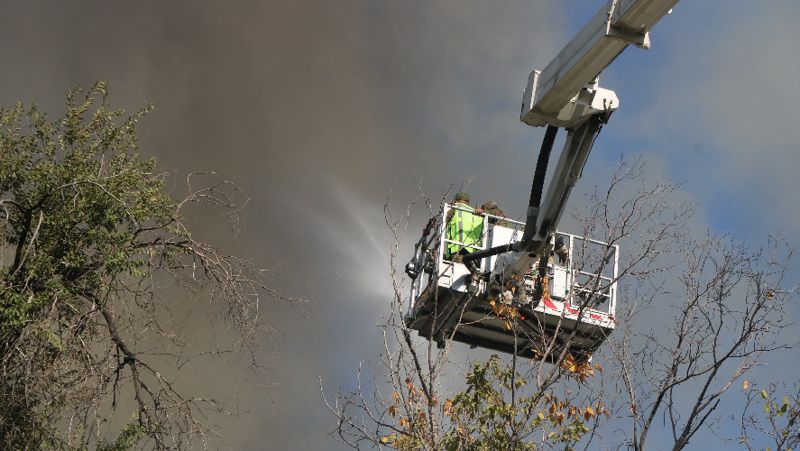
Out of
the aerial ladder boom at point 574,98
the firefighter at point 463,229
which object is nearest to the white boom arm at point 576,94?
the aerial ladder boom at point 574,98

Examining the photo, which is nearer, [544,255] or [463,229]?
[544,255]

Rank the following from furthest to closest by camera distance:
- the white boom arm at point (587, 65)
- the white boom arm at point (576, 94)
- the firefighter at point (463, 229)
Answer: the firefighter at point (463, 229) < the white boom arm at point (576, 94) < the white boom arm at point (587, 65)

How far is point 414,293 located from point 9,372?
6.93 meters

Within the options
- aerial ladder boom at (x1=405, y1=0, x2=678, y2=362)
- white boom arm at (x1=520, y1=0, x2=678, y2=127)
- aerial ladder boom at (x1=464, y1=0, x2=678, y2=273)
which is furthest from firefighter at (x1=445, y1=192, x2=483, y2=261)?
white boom arm at (x1=520, y1=0, x2=678, y2=127)

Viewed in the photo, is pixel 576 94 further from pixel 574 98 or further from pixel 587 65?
pixel 587 65

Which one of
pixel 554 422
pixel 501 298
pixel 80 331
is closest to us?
pixel 554 422

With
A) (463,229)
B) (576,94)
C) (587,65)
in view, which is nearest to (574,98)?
(576,94)

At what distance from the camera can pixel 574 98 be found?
604 inches

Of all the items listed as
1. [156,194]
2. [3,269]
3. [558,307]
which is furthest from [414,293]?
[3,269]

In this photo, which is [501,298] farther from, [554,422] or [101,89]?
[101,89]

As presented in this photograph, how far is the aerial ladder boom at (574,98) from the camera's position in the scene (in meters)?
13.8

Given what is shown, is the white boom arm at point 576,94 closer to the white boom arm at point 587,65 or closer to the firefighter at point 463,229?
the white boom arm at point 587,65

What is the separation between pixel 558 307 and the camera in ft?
62.6

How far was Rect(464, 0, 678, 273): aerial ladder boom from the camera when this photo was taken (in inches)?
542
